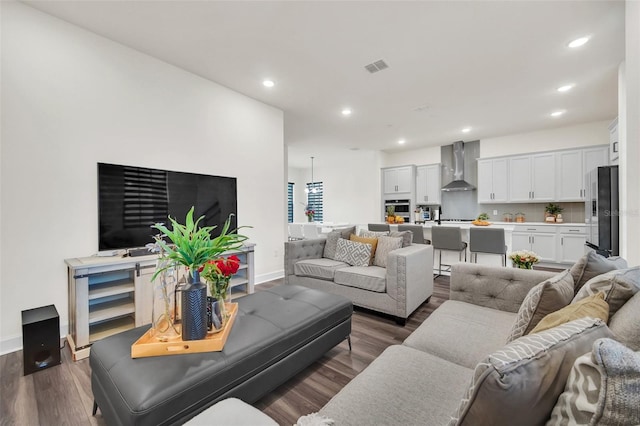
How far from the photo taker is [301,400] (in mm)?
1651

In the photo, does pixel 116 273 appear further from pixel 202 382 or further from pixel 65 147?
pixel 202 382

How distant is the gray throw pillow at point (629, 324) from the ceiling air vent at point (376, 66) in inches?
120

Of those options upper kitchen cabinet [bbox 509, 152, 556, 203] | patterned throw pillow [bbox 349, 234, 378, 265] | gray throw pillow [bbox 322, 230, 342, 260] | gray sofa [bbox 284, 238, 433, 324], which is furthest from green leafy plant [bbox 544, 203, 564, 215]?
gray throw pillow [bbox 322, 230, 342, 260]

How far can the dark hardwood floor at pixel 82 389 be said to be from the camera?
5.04ft

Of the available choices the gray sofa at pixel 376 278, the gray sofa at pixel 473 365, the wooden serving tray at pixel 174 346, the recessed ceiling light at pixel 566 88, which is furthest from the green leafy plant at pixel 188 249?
the recessed ceiling light at pixel 566 88

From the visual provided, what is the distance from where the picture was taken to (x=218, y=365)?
50.6 inches

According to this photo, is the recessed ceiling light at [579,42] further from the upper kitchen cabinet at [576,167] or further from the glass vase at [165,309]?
the glass vase at [165,309]

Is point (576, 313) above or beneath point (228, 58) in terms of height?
beneath

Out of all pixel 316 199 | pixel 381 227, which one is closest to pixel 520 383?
pixel 381 227

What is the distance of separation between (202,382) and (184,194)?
248 cm

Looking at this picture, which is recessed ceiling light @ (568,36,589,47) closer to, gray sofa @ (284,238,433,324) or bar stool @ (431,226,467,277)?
bar stool @ (431,226,467,277)

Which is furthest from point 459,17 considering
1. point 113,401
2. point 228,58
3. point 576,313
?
point 113,401

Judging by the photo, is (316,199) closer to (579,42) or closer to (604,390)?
(579,42)

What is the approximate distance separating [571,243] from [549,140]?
2.22m
